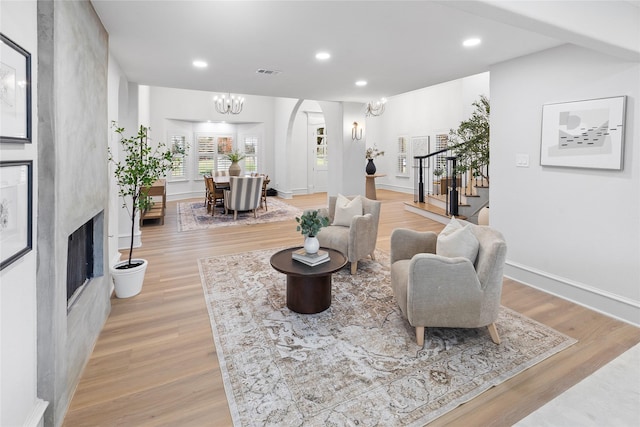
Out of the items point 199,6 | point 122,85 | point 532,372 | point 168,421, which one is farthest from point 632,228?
point 122,85

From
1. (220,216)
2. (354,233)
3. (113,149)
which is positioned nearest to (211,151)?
(220,216)

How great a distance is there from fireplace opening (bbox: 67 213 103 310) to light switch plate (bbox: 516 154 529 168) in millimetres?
4147

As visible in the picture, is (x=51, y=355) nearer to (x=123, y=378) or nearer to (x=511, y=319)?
(x=123, y=378)

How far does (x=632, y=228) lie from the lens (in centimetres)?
284

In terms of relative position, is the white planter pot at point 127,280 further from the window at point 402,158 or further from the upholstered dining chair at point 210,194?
the window at point 402,158

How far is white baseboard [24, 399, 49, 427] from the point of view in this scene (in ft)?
4.96

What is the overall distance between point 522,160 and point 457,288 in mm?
2084

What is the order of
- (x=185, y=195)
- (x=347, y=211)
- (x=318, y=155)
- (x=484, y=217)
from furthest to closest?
(x=318, y=155) → (x=185, y=195) → (x=484, y=217) → (x=347, y=211)

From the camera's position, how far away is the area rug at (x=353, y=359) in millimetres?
1910

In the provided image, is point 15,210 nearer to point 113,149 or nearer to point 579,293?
point 113,149

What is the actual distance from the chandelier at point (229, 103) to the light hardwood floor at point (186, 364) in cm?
639

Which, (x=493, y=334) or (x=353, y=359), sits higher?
(x=493, y=334)

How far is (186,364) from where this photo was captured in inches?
92.6

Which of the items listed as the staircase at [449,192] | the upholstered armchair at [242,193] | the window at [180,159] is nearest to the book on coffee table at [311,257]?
the staircase at [449,192]
